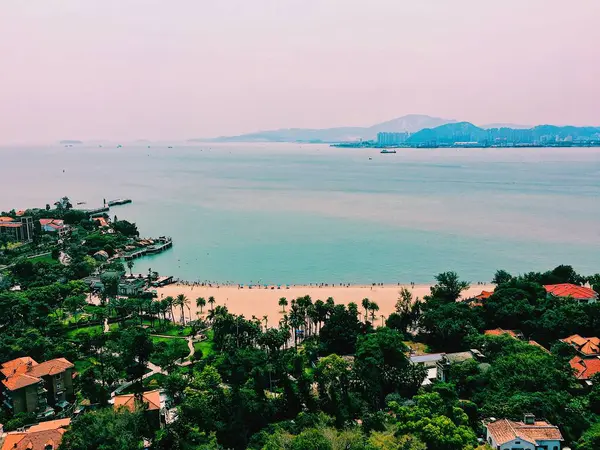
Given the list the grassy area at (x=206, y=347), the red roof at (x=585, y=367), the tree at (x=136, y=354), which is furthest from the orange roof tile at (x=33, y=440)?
the red roof at (x=585, y=367)

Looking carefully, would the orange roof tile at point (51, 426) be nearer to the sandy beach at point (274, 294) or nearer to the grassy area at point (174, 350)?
the grassy area at point (174, 350)

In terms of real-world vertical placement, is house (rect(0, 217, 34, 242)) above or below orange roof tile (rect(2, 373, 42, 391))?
above

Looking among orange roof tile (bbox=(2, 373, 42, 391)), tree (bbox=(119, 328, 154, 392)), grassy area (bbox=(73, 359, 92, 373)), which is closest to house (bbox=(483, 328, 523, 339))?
tree (bbox=(119, 328, 154, 392))

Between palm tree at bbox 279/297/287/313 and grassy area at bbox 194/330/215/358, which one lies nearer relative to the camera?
grassy area at bbox 194/330/215/358

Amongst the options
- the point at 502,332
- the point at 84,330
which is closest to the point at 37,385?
the point at 84,330

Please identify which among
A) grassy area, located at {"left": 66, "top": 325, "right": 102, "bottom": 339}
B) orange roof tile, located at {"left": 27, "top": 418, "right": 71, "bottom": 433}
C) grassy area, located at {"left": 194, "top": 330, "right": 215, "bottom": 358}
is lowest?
grassy area, located at {"left": 194, "top": 330, "right": 215, "bottom": 358}

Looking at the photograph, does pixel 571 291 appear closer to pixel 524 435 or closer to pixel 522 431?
pixel 522 431

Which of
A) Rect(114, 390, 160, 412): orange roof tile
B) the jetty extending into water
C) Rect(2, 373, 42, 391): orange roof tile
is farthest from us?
the jetty extending into water

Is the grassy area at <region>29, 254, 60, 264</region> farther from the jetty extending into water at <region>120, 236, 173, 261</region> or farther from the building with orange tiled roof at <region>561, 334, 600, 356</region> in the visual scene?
the building with orange tiled roof at <region>561, 334, 600, 356</region>
